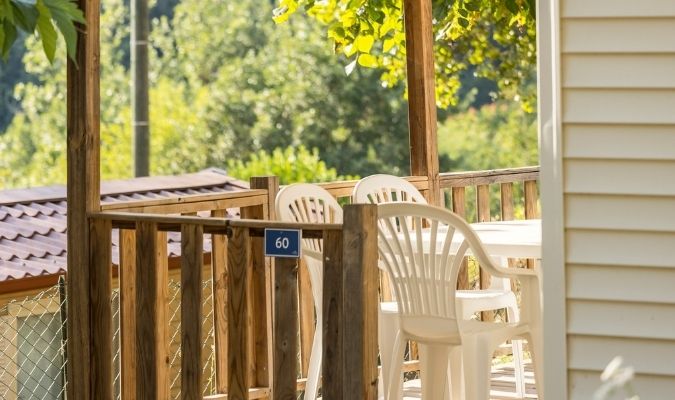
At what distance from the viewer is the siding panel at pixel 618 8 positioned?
3336 millimetres

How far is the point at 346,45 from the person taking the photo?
6.38 metres

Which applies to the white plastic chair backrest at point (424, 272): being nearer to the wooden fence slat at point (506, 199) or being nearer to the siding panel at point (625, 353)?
the siding panel at point (625, 353)

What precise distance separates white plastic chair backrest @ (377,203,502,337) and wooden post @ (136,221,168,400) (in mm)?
768

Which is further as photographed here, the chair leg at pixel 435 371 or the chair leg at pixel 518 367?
the chair leg at pixel 518 367

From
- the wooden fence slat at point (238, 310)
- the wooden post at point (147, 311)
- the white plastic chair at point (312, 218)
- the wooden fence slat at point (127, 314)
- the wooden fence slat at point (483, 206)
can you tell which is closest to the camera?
the wooden fence slat at point (238, 310)

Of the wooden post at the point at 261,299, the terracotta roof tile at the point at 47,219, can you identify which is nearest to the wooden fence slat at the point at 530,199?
the wooden post at the point at 261,299

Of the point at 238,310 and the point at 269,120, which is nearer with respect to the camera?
the point at 238,310

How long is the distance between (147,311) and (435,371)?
1.00 meters

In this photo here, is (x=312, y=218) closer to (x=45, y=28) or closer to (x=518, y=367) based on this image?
(x=518, y=367)

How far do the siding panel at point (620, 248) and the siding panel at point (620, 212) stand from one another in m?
0.02

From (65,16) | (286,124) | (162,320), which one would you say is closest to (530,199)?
(162,320)

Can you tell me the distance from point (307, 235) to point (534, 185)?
9.08 feet

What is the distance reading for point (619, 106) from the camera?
3.39 metres

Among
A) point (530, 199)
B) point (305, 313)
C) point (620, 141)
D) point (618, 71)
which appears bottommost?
point (305, 313)
